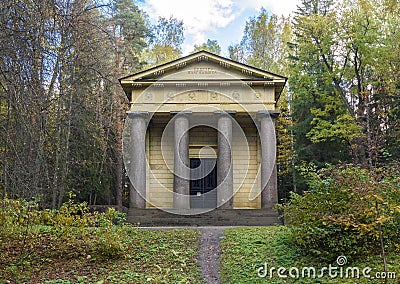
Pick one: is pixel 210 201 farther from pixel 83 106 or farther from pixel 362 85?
pixel 362 85

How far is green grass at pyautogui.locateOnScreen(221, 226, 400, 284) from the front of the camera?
22.9 feet

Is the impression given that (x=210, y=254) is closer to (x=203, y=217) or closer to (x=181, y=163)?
(x=203, y=217)

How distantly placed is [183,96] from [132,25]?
493 inches

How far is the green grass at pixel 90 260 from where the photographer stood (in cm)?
743

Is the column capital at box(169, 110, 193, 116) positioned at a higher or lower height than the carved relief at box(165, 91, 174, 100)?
lower

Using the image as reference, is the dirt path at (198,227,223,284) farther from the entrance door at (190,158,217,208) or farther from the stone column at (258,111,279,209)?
the entrance door at (190,158,217,208)

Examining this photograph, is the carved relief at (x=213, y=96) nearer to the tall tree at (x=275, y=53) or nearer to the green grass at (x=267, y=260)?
the green grass at (x=267, y=260)

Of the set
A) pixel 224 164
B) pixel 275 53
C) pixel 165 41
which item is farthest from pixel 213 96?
pixel 165 41

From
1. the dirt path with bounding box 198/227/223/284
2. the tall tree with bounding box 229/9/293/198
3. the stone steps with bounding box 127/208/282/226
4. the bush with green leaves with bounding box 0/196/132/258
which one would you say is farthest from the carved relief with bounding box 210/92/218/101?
the tall tree with bounding box 229/9/293/198

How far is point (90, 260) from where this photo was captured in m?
8.48

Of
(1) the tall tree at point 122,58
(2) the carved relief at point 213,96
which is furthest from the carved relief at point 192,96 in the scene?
(1) the tall tree at point 122,58

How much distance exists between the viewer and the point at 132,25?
2811 cm

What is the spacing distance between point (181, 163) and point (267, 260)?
928cm

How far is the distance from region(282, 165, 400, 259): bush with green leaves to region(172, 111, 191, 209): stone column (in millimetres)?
8541
